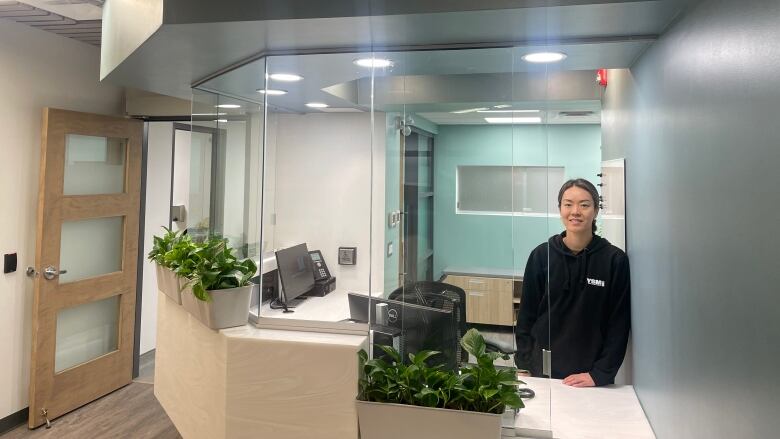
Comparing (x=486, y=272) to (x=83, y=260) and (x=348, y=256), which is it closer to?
(x=348, y=256)

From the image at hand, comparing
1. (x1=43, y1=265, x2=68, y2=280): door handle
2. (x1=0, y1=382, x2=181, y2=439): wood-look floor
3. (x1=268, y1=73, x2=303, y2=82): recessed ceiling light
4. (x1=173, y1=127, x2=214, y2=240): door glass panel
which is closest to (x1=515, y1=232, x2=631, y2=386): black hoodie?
(x1=268, y1=73, x2=303, y2=82): recessed ceiling light

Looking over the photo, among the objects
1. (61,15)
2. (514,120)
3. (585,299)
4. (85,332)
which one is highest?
(61,15)

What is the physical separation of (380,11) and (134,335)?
3.52 metres

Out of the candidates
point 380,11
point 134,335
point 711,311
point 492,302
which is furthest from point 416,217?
point 134,335

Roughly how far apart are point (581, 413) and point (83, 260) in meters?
3.38

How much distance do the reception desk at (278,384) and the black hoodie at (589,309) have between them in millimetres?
909

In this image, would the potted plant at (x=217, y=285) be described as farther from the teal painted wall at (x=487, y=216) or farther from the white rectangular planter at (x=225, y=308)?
the teal painted wall at (x=487, y=216)

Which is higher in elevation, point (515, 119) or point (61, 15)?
point (61, 15)

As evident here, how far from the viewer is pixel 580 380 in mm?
2105

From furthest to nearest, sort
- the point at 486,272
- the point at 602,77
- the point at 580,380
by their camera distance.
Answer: the point at 602,77, the point at 580,380, the point at 486,272

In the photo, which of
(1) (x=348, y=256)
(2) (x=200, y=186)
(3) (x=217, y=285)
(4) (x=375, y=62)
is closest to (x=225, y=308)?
(3) (x=217, y=285)

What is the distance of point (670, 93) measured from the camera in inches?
59.1

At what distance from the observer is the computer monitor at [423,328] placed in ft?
6.09

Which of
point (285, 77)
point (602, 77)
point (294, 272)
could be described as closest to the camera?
point (285, 77)
